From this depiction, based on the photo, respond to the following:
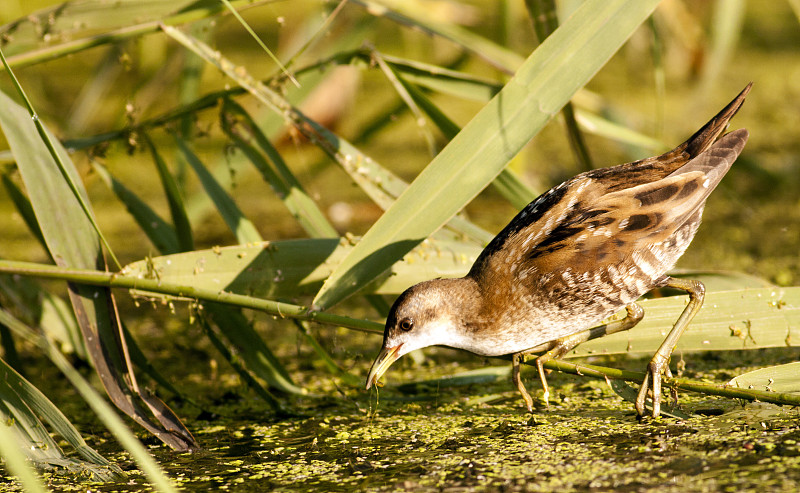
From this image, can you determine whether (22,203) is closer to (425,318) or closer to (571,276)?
(425,318)

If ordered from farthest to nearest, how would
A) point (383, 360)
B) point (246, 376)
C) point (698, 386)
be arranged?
point (246, 376), point (383, 360), point (698, 386)

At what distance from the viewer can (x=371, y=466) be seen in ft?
7.32

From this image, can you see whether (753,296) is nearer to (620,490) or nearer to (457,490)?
(620,490)

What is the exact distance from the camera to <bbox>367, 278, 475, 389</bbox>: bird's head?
231cm

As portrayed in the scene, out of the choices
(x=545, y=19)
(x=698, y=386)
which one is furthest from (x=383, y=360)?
(x=545, y=19)

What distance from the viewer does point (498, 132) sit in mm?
2273

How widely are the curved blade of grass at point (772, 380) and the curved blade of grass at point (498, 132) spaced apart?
2.57 ft

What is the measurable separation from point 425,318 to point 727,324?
2.67 ft

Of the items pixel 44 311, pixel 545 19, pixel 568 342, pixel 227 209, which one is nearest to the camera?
pixel 568 342

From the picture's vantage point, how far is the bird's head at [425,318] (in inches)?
90.8

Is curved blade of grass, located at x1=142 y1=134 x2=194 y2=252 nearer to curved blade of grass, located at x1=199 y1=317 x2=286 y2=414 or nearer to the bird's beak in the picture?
curved blade of grass, located at x1=199 y1=317 x2=286 y2=414

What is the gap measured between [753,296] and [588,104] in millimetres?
1834

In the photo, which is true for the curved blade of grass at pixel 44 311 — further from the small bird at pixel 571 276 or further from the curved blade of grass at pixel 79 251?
the small bird at pixel 571 276

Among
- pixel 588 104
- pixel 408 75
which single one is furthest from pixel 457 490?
pixel 588 104
